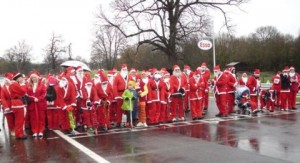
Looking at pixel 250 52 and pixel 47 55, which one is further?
pixel 250 52

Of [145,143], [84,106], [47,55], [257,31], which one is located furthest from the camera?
[257,31]

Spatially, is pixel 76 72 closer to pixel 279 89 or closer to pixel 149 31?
pixel 279 89

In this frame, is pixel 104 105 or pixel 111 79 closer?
pixel 104 105

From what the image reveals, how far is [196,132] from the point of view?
34.3 feet

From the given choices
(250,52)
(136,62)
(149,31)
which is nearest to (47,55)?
(136,62)

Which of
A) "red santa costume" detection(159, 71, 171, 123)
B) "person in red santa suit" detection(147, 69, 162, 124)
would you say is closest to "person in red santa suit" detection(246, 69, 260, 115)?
"red santa costume" detection(159, 71, 171, 123)

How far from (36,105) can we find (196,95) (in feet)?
19.0

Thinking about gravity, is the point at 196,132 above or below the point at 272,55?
below

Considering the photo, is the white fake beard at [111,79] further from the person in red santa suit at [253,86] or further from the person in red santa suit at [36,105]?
the person in red santa suit at [253,86]

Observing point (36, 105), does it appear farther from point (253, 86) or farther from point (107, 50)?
point (107, 50)

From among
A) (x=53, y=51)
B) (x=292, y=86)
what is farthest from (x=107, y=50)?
(x=292, y=86)

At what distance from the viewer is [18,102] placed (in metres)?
10.5

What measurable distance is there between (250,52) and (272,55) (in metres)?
4.58

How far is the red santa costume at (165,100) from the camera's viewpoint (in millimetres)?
12570
